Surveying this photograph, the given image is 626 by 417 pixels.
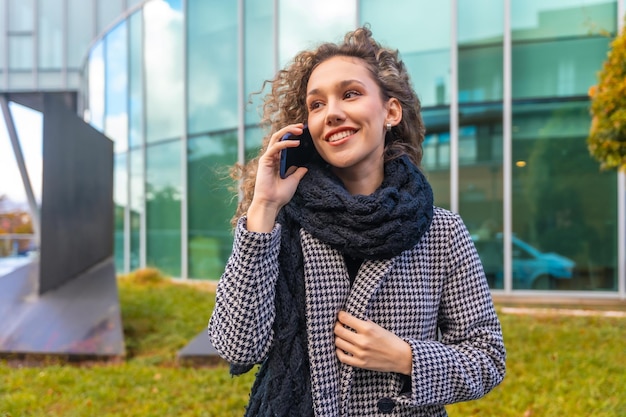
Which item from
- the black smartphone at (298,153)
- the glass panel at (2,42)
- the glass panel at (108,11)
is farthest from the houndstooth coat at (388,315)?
the glass panel at (2,42)

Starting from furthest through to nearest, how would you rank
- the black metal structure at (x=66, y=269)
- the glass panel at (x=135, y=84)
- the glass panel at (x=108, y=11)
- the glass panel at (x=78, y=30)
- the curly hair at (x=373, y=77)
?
the glass panel at (x=78, y=30) → the glass panel at (x=108, y=11) → the glass panel at (x=135, y=84) → the black metal structure at (x=66, y=269) → the curly hair at (x=373, y=77)

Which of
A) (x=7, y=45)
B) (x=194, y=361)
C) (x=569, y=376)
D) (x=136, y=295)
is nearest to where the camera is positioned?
(x=569, y=376)

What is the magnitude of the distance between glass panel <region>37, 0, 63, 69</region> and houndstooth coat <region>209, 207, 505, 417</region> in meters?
18.5

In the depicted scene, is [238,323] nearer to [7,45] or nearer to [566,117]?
[566,117]

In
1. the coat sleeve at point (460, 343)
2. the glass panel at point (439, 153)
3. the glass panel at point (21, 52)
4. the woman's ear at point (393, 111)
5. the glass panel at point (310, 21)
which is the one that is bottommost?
the coat sleeve at point (460, 343)

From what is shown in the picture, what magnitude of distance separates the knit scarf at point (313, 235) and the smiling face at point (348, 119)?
0.09m

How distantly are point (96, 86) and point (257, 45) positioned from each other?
6.91 meters

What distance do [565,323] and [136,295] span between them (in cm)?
682

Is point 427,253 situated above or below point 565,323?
above

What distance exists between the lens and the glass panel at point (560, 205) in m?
7.33

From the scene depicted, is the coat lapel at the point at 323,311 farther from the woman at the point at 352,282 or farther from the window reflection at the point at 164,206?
the window reflection at the point at 164,206

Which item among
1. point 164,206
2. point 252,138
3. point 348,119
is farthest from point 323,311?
point 164,206

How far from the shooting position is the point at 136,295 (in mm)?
8617

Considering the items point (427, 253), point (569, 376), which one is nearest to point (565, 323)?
point (569, 376)
